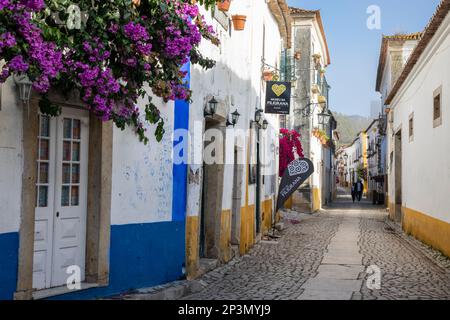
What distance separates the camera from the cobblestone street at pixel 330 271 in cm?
796

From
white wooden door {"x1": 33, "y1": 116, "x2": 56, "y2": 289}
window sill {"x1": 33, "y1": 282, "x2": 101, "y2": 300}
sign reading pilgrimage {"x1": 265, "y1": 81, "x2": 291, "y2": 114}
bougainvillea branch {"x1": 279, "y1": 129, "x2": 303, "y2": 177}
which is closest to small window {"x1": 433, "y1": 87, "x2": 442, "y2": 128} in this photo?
sign reading pilgrimage {"x1": 265, "y1": 81, "x2": 291, "y2": 114}

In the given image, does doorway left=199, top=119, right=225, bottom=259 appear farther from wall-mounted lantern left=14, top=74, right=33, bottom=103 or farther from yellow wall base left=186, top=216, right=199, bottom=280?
wall-mounted lantern left=14, top=74, right=33, bottom=103

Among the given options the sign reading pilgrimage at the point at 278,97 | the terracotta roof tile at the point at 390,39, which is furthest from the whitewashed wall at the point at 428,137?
the terracotta roof tile at the point at 390,39

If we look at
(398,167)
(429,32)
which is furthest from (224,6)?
(398,167)

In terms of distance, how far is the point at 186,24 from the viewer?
18.9ft

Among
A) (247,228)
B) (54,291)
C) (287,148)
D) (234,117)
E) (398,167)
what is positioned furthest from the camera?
(287,148)

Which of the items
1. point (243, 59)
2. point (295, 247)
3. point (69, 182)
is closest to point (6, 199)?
point (69, 182)

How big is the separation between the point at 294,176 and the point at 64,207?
30.1ft

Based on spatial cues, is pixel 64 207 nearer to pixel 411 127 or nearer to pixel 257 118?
pixel 257 118

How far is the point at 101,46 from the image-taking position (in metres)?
5.20

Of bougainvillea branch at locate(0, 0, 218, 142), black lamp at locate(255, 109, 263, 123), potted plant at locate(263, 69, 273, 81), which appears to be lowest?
bougainvillea branch at locate(0, 0, 218, 142)

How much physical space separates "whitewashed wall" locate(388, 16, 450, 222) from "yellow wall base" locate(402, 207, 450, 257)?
0.18 metres

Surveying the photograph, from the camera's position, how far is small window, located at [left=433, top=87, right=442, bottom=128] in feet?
38.8

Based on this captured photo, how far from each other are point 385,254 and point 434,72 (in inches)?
158
